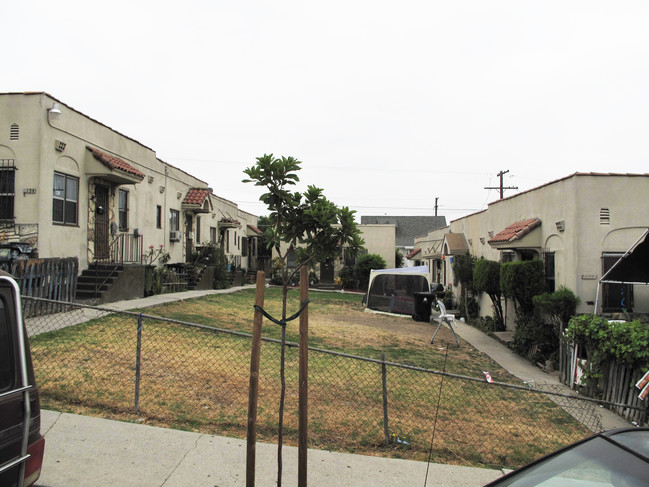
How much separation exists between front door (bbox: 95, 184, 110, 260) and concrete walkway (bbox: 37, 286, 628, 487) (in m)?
9.71

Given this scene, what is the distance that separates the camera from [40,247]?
11016 millimetres

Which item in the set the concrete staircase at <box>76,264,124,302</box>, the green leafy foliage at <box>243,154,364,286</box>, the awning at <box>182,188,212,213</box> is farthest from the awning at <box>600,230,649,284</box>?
the awning at <box>182,188,212,213</box>

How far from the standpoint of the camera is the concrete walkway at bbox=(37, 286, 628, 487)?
3.82 metres

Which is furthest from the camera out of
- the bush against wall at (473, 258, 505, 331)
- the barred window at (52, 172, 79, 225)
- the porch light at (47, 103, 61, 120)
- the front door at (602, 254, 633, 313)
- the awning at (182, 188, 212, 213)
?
the awning at (182, 188, 212, 213)

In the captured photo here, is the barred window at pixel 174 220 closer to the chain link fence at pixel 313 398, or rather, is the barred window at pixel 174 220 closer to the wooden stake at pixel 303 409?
the chain link fence at pixel 313 398

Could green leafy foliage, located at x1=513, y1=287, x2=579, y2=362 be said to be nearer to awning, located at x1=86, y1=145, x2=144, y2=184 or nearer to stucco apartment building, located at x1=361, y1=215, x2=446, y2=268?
awning, located at x1=86, y1=145, x2=144, y2=184

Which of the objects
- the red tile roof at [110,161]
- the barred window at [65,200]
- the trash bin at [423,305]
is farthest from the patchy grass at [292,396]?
the trash bin at [423,305]

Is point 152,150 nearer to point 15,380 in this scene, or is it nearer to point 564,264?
point 564,264

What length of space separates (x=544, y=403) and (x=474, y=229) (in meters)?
12.0


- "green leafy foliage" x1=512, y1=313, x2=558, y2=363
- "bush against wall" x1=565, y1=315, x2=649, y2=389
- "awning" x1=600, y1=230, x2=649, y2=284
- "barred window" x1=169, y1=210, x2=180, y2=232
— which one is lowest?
"green leafy foliage" x1=512, y1=313, x2=558, y2=363

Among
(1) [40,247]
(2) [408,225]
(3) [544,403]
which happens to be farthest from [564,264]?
(2) [408,225]

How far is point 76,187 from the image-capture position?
1249 cm

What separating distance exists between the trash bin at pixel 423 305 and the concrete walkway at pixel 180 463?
13014 millimetres

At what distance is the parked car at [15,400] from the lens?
2.60 m
